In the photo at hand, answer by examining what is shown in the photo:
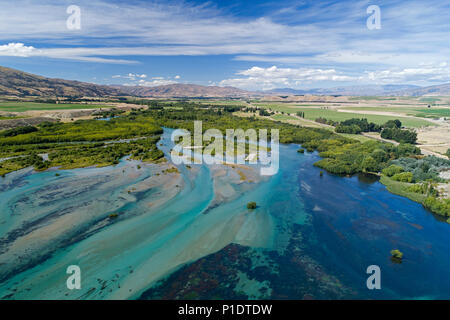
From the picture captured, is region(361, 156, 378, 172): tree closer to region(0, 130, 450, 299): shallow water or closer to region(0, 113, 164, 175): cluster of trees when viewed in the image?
region(0, 130, 450, 299): shallow water

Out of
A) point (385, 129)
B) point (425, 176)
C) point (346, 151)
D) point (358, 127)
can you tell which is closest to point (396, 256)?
point (425, 176)

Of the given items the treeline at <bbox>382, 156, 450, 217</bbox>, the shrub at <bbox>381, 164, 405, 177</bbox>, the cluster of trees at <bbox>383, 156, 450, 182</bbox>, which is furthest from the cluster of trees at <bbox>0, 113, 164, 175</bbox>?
the cluster of trees at <bbox>383, 156, 450, 182</bbox>

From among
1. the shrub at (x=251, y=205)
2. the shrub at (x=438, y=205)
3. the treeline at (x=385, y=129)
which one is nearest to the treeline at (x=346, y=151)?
the treeline at (x=385, y=129)

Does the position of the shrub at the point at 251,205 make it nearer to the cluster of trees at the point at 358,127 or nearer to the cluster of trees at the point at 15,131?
the cluster of trees at the point at 358,127

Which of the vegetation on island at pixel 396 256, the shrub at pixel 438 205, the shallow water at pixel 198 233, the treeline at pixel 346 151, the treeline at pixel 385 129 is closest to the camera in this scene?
the shallow water at pixel 198 233

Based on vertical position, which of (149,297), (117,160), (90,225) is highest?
(117,160)

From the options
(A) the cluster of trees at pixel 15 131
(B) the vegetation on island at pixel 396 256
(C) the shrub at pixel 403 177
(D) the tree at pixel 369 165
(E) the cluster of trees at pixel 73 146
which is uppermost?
(A) the cluster of trees at pixel 15 131
